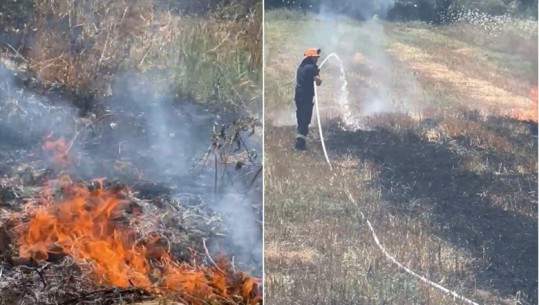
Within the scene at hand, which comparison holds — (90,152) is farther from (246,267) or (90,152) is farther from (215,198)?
(246,267)

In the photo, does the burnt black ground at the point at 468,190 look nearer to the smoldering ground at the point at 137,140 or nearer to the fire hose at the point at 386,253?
the fire hose at the point at 386,253

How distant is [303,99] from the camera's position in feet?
18.9

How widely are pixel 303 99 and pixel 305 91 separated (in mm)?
58

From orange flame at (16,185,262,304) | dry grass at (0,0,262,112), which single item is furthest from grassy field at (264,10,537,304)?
orange flame at (16,185,262,304)

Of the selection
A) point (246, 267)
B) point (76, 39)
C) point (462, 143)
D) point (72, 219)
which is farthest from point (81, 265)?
point (462, 143)

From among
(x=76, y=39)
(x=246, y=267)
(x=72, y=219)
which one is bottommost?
(x=246, y=267)

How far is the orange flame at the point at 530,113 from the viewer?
5.63m

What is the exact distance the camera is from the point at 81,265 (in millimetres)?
5570

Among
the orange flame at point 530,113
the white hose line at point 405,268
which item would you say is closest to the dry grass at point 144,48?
the white hose line at point 405,268

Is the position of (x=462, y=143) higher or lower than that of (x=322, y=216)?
higher

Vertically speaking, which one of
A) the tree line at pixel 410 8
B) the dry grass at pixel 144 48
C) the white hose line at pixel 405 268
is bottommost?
the white hose line at pixel 405 268

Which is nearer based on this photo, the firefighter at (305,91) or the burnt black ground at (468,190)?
the burnt black ground at (468,190)

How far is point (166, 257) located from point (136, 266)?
22 centimetres

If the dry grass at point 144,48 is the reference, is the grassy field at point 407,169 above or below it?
below
